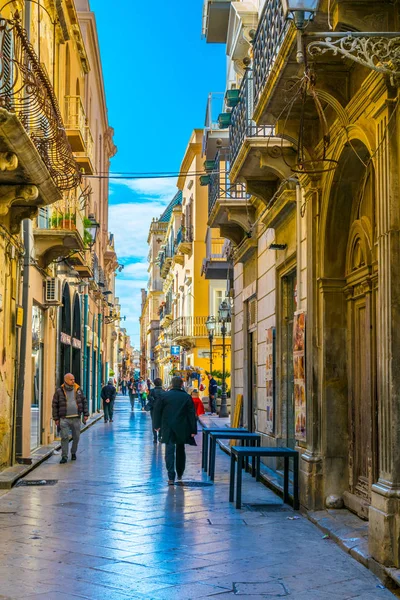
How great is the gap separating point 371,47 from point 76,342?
22.9 m

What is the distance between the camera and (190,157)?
4953 cm

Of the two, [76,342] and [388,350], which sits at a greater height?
[76,342]

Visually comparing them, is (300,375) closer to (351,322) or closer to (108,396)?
(351,322)

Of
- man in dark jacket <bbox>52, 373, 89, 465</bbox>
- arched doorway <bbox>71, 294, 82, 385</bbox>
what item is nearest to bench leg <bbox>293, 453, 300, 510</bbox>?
man in dark jacket <bbox>52, 373, 89, 465</bbox>

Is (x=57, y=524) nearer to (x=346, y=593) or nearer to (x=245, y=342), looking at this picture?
(x=346, y=593)

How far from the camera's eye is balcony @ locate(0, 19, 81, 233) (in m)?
11.2

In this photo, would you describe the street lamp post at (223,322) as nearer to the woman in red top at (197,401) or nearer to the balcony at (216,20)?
the woman in red top at (197,401)

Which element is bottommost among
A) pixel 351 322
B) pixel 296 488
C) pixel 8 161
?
pixel 296 488

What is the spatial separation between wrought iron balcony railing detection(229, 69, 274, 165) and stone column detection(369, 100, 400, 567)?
5708 millimetres

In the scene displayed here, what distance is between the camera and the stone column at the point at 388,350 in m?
7.14

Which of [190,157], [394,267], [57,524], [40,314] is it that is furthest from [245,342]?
[190,157]

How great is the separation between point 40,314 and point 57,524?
10.3m

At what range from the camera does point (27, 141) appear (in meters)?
11.4

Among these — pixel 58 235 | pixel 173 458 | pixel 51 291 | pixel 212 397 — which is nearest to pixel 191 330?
pixel 212 397
